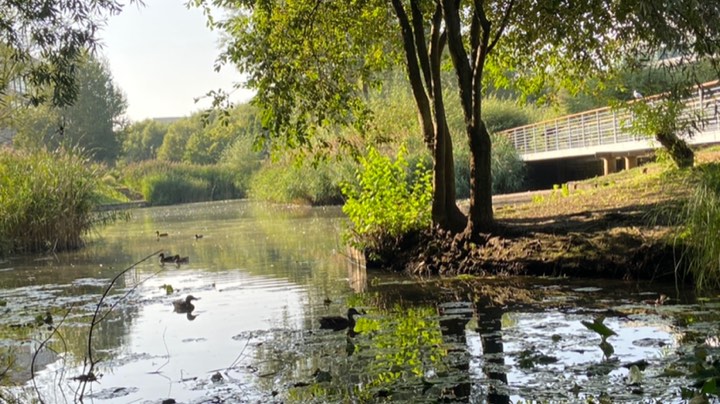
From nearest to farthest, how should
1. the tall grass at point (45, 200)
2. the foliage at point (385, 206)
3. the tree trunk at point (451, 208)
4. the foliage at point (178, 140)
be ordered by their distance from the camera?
the tree trunk at point (451, 208) < the foliage at point (385, 206) < the tall grass at point (45, 200) < the foliage at point (178, 140)

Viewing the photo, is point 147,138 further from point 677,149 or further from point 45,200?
point 677,149

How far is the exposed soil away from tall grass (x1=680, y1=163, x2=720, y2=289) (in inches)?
10.0

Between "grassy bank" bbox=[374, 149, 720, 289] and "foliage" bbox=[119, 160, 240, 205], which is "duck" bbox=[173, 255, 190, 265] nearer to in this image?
"grassy bank" bbox=[374, 149, 720, 289]

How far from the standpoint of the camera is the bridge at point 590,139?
91.1 ft

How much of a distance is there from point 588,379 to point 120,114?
77.3 metres

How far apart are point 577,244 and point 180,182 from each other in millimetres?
43732

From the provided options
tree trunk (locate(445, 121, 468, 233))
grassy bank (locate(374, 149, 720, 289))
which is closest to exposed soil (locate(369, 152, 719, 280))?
grassy bank (locate(374, 149, 720, 289))

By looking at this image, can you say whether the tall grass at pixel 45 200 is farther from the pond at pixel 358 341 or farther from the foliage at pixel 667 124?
the foliage at pixel 667 124

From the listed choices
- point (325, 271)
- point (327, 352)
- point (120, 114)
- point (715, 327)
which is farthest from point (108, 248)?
point (120, 114)

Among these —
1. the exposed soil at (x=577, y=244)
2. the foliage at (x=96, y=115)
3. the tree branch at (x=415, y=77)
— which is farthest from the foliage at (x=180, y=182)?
the tree branch at (x=415, y=77)

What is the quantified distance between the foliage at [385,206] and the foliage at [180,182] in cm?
3877

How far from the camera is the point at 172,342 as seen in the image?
8.92 meters

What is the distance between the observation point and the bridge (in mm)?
27766

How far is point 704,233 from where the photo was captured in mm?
9711
